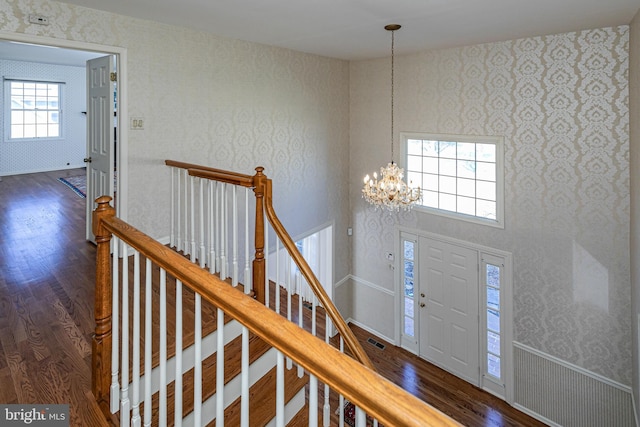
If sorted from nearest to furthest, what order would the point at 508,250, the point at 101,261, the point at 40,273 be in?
the point at 101,261 < the point at 40,273 < the point at 508,250

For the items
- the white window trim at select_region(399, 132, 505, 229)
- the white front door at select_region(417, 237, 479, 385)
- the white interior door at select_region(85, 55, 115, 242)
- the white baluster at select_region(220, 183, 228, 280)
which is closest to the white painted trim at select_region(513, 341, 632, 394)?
the white front door at select_region(417, 237, 479, 385)

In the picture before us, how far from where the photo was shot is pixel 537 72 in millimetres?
4656

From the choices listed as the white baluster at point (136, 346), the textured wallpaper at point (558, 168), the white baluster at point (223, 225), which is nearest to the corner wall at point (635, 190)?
the textured wallpaper at point (558, 168)

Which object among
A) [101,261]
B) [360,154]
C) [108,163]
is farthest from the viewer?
[360,154]

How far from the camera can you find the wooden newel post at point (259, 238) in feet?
9.12

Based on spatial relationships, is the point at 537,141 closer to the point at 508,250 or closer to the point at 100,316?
the point at 508,250

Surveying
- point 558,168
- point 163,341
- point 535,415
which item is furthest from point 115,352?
point 535,415

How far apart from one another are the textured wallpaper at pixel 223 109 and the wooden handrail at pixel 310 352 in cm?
267

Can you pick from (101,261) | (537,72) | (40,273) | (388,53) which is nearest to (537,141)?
(537,72)

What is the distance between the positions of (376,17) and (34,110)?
834 cm

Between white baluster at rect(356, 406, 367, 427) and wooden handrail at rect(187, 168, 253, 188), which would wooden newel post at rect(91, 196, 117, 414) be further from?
white baluster at rect(356, 406, 367, 427)

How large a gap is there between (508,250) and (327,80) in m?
3.64

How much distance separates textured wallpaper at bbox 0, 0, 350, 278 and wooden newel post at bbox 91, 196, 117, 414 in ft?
7.23

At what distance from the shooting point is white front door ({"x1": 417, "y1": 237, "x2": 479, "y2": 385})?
561 cm
